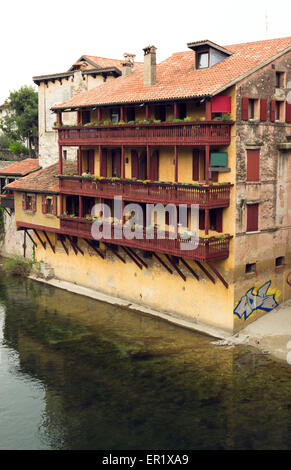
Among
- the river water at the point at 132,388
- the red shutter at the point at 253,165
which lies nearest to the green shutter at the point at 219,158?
the red shutter at the point at 253,165

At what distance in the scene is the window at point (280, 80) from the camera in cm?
3266

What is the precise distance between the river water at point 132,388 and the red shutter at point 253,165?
985 centimetres

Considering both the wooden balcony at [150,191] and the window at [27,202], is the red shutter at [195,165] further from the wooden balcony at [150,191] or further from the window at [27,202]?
the window at [27,202]

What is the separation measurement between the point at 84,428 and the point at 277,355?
38.4 ft

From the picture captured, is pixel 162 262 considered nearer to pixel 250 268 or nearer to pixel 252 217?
pixel 250 268

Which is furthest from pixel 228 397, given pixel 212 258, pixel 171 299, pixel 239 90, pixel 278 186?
pixel 239 90

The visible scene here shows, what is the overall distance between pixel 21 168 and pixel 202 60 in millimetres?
24977

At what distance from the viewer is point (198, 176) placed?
1302 inches

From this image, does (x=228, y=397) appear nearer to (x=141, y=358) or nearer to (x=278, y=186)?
(x=141, y=358)

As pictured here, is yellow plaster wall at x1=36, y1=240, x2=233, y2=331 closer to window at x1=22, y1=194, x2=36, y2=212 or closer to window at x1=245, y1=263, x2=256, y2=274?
window at x1=245, y1=263, x2=256, y2=274

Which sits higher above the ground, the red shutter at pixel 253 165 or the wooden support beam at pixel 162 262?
the red shutter at pixel 253 165

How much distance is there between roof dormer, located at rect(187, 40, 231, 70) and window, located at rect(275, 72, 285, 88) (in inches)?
146

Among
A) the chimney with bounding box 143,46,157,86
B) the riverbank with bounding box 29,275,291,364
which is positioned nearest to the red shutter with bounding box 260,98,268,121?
the chimney with bounding box 143,46,157,86

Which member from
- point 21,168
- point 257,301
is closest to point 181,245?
point 257,301
